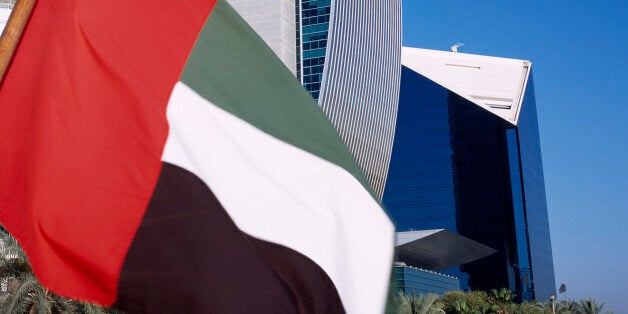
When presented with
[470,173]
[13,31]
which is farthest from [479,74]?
[13,31]

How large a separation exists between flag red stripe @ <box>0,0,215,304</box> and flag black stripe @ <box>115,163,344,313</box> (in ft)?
0.35

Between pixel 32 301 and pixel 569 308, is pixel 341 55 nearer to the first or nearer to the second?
pixel 569 308

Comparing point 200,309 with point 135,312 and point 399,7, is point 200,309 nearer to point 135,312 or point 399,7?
point 135,312

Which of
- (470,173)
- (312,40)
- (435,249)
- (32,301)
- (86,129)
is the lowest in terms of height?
(32,301)

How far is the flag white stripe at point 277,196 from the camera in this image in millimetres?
5293

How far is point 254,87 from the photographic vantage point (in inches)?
225

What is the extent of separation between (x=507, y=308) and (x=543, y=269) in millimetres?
82778

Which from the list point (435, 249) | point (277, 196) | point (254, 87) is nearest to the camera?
point (277, 196)

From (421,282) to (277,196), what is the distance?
86.3 meters

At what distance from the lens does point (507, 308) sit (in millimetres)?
69125

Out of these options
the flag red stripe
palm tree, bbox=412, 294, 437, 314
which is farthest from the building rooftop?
the flag red stripe

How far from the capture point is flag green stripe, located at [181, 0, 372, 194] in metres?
5.60

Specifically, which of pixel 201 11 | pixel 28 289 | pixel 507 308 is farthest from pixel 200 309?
pixel 507 308

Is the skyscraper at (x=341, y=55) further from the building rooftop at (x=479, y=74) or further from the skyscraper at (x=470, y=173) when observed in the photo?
the building rooftop at (x=479, y=74)
